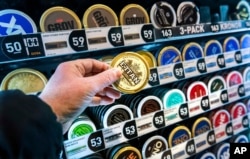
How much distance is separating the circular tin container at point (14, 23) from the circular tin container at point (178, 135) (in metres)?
0.87

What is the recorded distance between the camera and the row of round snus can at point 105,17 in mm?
802

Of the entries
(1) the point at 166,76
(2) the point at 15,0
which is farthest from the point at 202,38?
(2) the point at 15,0

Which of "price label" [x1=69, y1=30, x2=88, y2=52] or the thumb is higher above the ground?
"price label" [x1=69, y1=30, x2=88, y2=52]

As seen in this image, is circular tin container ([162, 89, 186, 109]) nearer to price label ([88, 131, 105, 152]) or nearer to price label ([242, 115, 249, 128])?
price label ([88, 131, 105, 152])

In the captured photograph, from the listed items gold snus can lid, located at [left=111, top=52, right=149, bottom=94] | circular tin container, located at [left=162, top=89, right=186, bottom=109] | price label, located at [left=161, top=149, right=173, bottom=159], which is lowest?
price label, located at [left=161, top=149, right=173, bottom=159]

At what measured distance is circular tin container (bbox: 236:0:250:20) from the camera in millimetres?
1438

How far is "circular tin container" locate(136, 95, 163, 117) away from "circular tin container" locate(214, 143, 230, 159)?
58 cm

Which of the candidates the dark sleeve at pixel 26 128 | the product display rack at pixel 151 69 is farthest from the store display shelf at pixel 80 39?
the dark sleeve at pixel 26 128

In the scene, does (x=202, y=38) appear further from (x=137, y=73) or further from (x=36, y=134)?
(x=36, y=134)

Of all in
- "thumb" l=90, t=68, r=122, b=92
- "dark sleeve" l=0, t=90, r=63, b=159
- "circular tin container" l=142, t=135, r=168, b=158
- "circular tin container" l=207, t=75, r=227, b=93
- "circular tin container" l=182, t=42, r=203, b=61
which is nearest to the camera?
"dark sleeve" l=0, t=90, r=63, b=159

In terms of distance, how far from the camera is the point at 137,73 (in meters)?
0.89

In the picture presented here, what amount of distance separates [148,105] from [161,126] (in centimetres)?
13

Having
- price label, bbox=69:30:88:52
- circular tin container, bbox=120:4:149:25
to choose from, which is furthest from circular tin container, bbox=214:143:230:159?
price label, bbox=69:30:88:52

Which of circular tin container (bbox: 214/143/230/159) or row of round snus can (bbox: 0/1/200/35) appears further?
circular tin container (bbox: 214/143/230/159)
